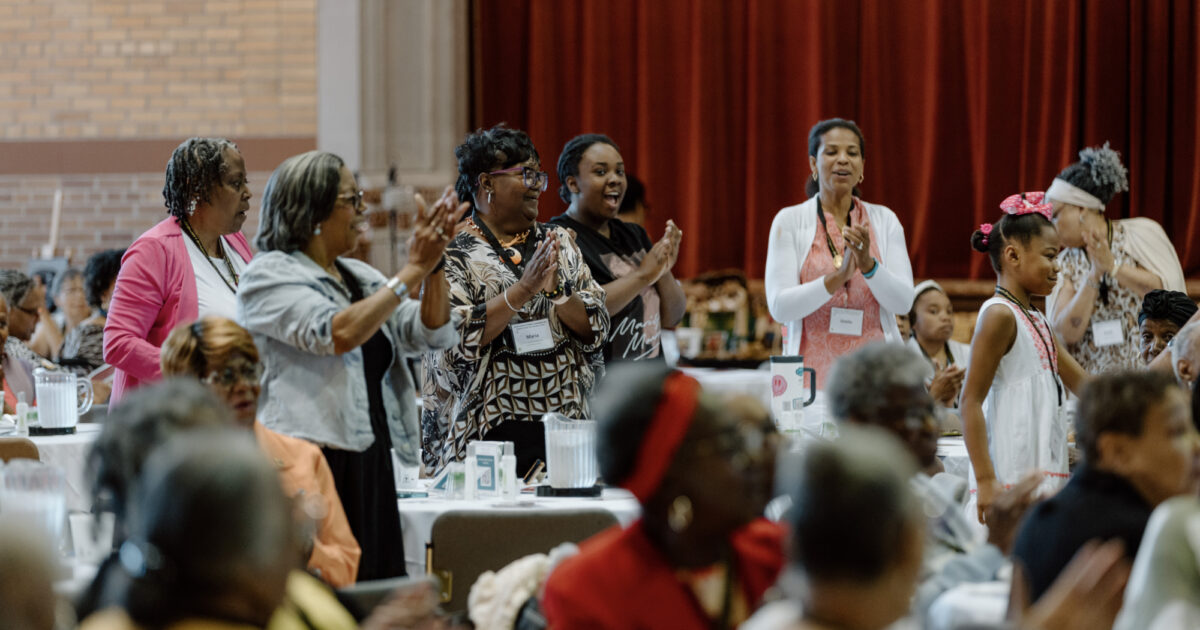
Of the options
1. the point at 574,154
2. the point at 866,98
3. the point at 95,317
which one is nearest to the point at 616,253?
the point at 574,154

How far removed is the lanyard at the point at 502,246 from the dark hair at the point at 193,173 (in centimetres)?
77

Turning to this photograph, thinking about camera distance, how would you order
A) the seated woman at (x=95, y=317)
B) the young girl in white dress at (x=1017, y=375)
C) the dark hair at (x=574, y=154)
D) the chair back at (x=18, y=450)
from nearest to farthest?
the young girl in white dress at (x=1017, y=375) → the chair back at (x=18, y=450) → the dark hair at (x=574, y=154) → the seated woman at (x=95, y=317)

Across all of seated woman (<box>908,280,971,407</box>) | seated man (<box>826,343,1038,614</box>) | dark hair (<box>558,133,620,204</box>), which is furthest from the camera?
seated woman (<box>908,280,971,407</box>)

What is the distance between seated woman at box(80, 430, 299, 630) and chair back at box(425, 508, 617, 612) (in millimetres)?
1410

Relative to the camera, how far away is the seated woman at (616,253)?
4.56 meters

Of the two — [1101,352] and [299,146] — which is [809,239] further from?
[299,146]

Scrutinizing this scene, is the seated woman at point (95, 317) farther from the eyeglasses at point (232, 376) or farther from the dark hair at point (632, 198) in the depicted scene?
the eyeglasses at point (232, 376)

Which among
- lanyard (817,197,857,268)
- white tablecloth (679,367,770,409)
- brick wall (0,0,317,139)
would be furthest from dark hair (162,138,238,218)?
brick wall (0,0,317,139)

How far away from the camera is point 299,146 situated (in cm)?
907

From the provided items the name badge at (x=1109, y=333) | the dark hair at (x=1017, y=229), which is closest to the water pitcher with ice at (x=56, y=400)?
the dark hair at (x=1017, y=229)

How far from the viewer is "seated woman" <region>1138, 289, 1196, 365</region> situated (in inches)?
176

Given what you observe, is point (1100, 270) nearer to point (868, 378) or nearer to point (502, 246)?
point (502, 246)

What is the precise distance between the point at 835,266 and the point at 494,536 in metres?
2.06

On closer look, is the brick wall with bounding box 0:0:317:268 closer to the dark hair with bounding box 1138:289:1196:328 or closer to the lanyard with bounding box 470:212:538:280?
the lanyard with bounding box 470:212:538:280
